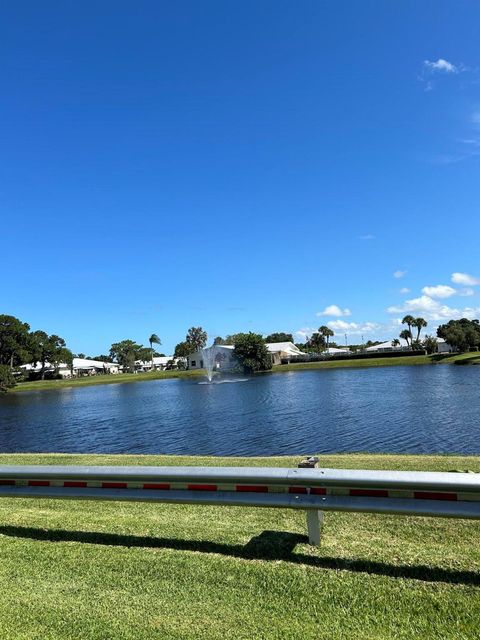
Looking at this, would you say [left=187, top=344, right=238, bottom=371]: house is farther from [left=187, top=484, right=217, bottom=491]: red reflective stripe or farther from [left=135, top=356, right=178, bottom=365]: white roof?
[left=187, top=484, right=217, bottom=491]: red reflective stripe

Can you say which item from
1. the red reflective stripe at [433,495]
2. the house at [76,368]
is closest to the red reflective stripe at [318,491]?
the red reflective stripe at [433,495]

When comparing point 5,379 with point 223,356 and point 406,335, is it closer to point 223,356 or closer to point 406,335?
point 223,356

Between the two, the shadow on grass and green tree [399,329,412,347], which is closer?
the shadow on grass

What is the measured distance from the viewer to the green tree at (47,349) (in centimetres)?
10286

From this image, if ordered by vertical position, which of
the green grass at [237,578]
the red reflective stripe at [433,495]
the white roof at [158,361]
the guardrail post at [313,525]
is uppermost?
the white roof at [158,361]

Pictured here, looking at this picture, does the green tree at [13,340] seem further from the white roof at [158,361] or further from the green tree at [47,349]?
the white roof at [158,361]

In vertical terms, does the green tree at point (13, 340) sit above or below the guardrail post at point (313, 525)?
above

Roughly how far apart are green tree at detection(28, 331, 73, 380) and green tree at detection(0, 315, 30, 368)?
2.00 m

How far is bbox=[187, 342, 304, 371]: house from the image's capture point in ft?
361

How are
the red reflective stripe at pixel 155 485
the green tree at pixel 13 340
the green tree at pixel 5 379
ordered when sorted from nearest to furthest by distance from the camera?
the red reflective stripe at pixel 155 485 → the green tree at pixel 5 379 → the green tree at pixel 13 340

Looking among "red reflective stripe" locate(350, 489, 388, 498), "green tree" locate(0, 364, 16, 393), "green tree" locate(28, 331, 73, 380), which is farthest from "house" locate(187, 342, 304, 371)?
"red reflective stripe" locate(350, 489, 388, 498)

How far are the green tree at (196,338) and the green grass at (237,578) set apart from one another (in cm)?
14934

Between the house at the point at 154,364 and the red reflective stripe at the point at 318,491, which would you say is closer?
the red reflective stripe at the point at 318,491

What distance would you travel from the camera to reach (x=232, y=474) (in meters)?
4.62
